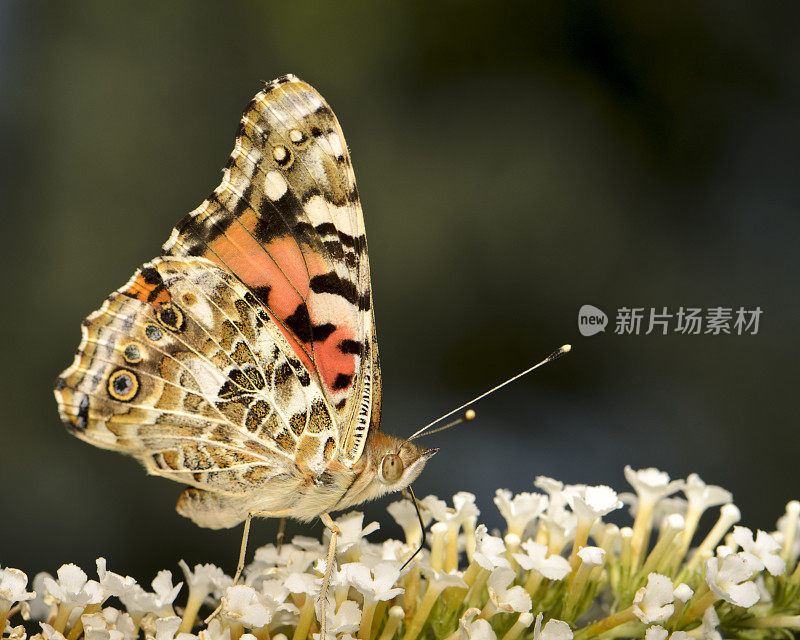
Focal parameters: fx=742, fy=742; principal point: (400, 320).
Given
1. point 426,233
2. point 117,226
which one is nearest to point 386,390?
point 426,233

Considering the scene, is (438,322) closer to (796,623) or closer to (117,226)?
(117,226)

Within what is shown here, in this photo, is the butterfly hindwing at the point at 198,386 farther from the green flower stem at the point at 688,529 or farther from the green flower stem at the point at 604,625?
the green flower stem at the point at 688,529

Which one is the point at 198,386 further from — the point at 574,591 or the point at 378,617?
the point at 574,591

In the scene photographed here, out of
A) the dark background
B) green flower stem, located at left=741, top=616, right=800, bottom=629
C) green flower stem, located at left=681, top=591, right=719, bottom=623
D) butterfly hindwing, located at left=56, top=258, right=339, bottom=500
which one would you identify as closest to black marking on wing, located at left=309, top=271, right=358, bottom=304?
butterfly hindwing, located at left=56, top=258, right=339, bottom=500

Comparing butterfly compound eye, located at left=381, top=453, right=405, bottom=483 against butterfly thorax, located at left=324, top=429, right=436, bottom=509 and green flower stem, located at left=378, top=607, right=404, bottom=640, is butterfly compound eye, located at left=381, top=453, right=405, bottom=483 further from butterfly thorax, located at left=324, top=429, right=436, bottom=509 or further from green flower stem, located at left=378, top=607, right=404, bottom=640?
green flower stem, located at left=378, top=607, right=404, bottom=640

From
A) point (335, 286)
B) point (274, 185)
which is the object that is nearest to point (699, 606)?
point (335, 286)

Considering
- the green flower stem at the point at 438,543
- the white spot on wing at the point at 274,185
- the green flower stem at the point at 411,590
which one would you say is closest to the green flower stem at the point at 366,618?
the green flower stem at the point at 411,590

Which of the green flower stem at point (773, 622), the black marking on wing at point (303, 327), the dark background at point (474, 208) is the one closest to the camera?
the green flower stem at point (773, 622)
